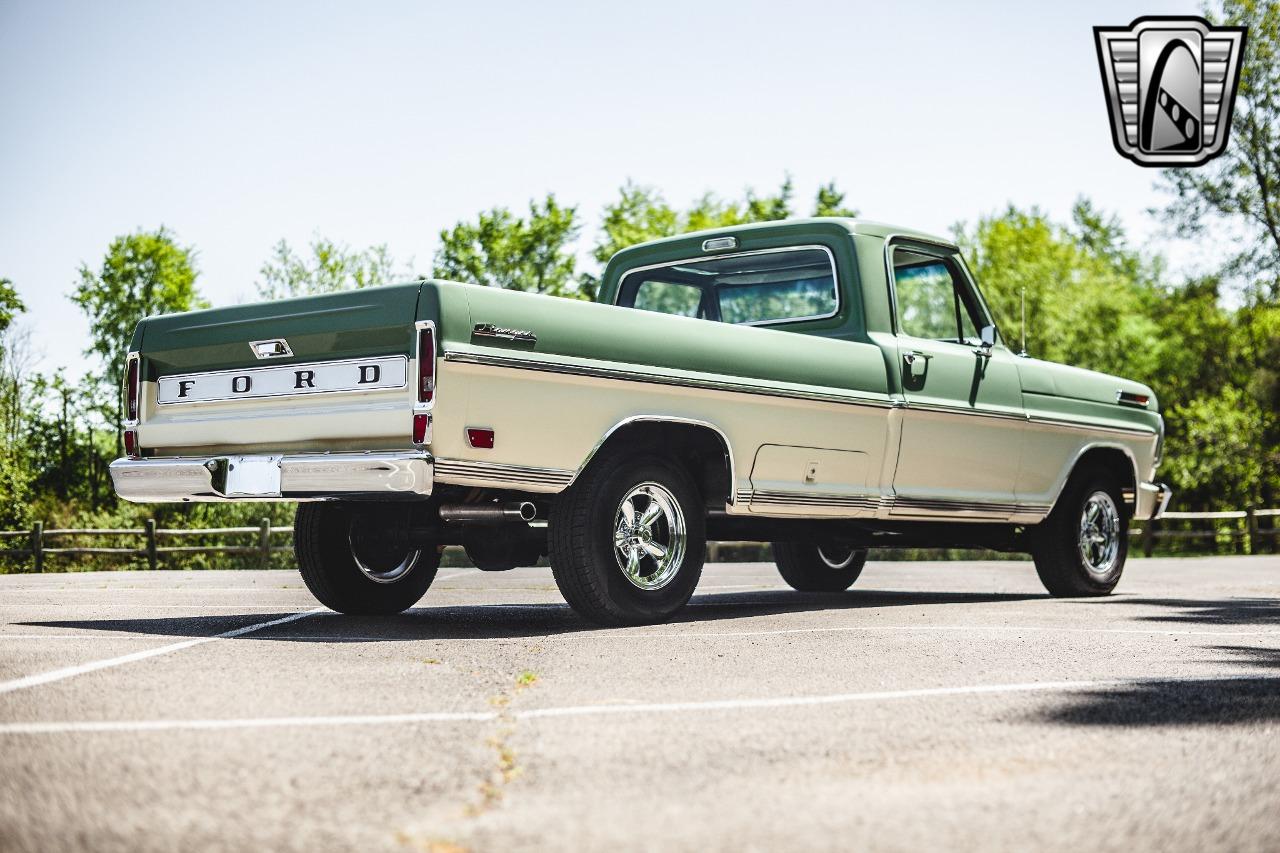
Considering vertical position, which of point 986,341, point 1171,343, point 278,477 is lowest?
point 278,477

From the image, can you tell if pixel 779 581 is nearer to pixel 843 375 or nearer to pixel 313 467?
pixel 843 375

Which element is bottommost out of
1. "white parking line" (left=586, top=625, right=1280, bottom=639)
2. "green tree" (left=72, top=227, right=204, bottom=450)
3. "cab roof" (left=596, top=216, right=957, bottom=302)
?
"white parking line" (left=586, top=625, right=1280, bottom=639)

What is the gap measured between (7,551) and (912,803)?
2509 centimetres

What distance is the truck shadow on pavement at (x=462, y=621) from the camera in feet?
23.6

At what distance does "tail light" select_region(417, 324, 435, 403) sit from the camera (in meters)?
6.45

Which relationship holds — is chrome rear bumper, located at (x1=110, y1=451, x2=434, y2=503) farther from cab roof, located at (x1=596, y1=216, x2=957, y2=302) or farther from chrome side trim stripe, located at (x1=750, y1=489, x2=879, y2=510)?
cab roof, located at (x1=596, y1=216, x2=957, y2=302)

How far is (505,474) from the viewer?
6742mm

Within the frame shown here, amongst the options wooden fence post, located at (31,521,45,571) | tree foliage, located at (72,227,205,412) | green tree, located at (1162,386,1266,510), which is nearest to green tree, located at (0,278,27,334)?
tree foliage, located at (72,227,205,412)

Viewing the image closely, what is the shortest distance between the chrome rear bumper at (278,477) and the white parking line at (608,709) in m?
1.96

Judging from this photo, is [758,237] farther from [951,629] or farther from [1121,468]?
[1121,468]

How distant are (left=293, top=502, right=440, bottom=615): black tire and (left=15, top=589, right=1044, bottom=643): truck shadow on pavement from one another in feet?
0.46

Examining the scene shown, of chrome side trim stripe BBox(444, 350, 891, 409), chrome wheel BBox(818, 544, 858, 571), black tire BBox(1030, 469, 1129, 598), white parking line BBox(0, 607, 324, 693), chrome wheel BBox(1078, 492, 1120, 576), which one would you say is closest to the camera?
white parking line BBox(0, 607, 324, 693)

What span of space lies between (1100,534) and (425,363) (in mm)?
6115

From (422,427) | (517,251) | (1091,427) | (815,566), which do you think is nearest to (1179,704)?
(422,427)
